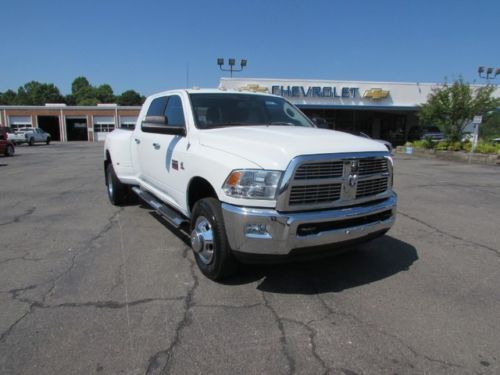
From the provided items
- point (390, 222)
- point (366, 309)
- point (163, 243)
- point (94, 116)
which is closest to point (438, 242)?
point (390, 222)

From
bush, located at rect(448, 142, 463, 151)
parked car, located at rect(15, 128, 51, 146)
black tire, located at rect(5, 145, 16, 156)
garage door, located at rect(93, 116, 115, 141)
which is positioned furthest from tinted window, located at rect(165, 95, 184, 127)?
garage door, located at rect(93, 116, 115, 141)

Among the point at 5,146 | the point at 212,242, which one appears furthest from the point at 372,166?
the point at 5,146

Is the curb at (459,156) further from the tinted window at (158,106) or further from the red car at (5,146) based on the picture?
the red car at (5,146)

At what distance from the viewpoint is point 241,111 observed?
197 inches

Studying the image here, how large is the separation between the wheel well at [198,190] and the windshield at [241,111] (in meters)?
0.70

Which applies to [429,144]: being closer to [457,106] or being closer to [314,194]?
[457,106]

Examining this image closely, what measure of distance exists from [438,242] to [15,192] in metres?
9.31

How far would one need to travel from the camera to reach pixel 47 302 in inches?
141

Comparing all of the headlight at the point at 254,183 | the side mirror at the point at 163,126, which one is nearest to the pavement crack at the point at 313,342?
the headlight at the point at 254,183

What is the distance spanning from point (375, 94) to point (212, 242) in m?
32.0

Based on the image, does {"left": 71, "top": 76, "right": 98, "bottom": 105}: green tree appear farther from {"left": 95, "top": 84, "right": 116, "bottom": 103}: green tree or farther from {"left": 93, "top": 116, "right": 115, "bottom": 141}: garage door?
{"left": 93, "top": 116, "right": 115, "bottom": 141}: garage door

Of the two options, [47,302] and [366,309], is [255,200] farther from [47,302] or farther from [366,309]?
[47,302]

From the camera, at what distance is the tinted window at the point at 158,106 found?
5698 mm

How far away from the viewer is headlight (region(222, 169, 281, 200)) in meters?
3.34
